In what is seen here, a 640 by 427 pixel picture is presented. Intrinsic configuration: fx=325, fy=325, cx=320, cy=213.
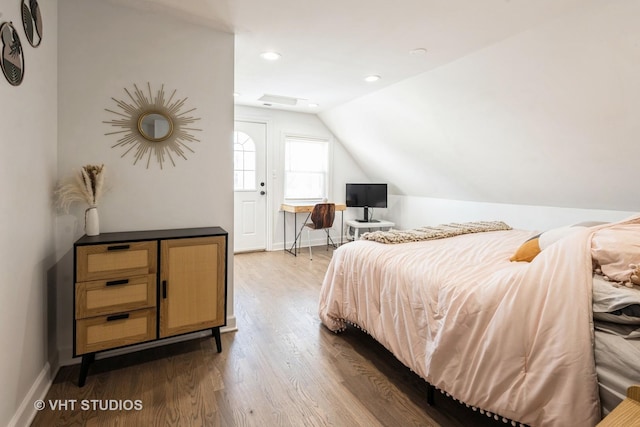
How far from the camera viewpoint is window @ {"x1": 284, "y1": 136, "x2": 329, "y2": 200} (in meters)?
5.50

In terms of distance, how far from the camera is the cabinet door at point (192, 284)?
208cm

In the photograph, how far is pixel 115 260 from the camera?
1911 mm

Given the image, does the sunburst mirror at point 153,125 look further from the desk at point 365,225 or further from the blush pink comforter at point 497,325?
the desk at point 365,225

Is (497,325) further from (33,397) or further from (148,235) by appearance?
(33,397)

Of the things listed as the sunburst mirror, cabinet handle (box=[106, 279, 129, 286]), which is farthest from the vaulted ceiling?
cabinet handle (box=[106, 279, 129, 286])

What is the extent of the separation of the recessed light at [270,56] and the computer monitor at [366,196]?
299 centimetres

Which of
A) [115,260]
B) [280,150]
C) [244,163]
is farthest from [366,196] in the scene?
[115,260]

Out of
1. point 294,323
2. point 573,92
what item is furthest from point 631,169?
point 294,323

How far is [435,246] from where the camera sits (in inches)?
95.2

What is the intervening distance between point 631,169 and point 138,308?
398 centimetres

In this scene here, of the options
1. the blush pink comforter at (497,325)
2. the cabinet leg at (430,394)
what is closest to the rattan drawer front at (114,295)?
the blush pink comforter at (497,325)

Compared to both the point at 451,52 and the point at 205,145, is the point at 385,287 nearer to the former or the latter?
the point at 205,145

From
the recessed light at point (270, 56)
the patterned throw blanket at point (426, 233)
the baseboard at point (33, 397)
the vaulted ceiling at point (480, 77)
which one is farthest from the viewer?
the recessed light at point (270, 56)

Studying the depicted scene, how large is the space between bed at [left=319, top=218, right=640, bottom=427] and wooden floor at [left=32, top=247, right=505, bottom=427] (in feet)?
0.81
